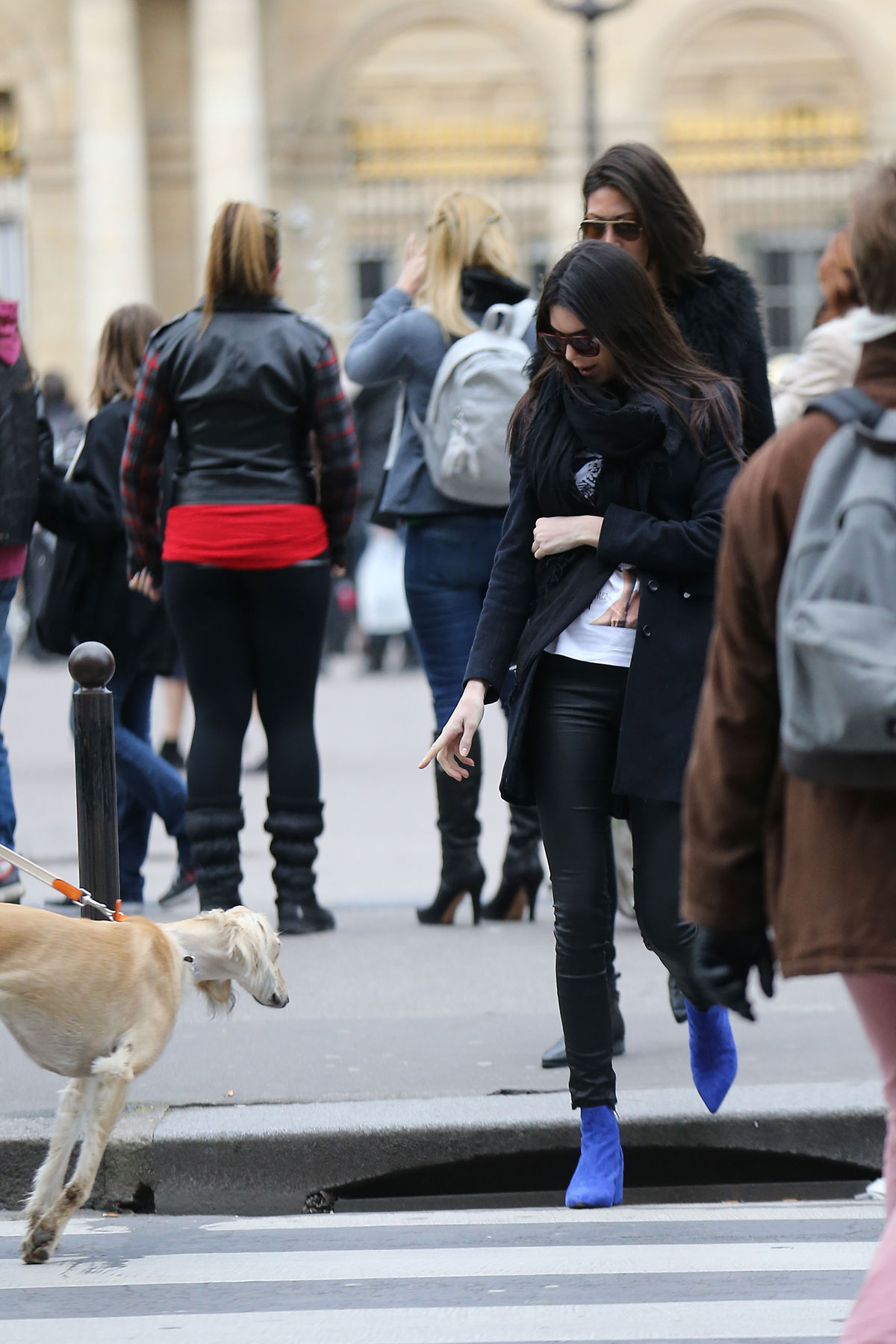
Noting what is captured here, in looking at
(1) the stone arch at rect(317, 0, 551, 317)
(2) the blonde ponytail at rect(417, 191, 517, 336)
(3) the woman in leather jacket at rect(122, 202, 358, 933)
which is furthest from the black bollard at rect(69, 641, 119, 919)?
(1) the stone arch at rect(317, 0, 551, 317)

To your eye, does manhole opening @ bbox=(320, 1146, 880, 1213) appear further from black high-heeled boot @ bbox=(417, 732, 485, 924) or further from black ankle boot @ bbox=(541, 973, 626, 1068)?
black high-heeled boot @ bbox=(417, 732, 485, 924)

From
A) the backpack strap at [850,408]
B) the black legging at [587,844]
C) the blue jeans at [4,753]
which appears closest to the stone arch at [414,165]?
the blue jeans at [4,753]

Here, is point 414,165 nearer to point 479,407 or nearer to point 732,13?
point 732,13

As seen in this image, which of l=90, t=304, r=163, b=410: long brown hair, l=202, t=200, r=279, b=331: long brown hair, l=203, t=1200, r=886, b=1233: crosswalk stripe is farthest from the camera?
l=90, t=304, r=163, b=410: long brown hair

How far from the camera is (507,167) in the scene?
26688mm

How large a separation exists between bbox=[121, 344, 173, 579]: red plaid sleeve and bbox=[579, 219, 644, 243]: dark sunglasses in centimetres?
200

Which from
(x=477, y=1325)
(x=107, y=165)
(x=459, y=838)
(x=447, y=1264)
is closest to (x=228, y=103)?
(x=107, y=165)

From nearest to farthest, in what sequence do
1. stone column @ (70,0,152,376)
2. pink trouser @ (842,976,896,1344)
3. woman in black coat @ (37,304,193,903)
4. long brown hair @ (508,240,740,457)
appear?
pink trouser @ (842,976,896,1344) → long brown hair @ (508,240,740,457) → woman in black coat @ (37,304,193,903) → stone column @ (70,0,152,376)

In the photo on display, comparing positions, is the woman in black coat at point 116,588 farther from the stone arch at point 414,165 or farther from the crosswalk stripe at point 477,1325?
the stone arch at point 414,165

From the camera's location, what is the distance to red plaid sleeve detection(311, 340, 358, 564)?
596 centimetres

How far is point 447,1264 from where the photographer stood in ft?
12.1

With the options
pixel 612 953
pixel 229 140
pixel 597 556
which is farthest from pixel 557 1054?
pixel 229 140

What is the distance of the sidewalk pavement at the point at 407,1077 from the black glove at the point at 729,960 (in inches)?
72.4

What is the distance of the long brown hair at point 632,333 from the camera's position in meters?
3.80
